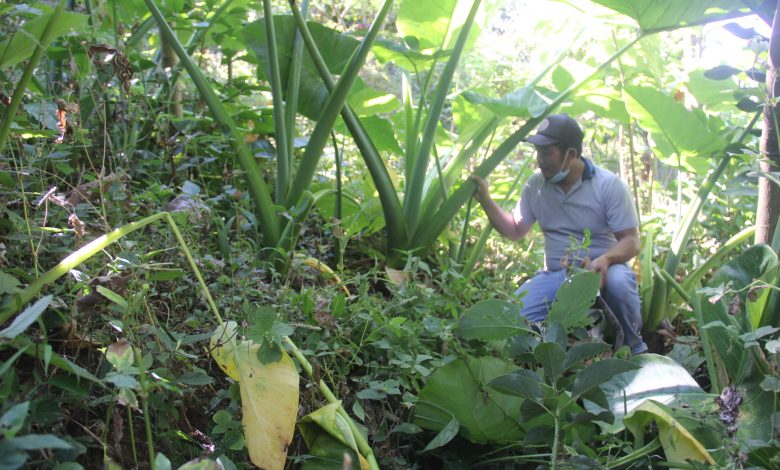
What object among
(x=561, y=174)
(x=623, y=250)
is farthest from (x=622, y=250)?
(x=561, y=174)

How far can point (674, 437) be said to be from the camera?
1.29m

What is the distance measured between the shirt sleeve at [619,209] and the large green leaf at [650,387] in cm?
121

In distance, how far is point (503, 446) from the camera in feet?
5.39

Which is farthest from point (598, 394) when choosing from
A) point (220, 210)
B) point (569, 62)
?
point (569, 62)

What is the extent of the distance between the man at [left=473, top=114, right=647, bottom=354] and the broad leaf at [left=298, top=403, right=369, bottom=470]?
1443mm

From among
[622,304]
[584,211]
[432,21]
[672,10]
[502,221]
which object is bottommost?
[622,304]

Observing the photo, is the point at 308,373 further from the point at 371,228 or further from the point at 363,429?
the point at 371,228

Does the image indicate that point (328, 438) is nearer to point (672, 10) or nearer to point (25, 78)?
point (25, 78)

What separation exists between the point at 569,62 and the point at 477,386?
7.20 feet

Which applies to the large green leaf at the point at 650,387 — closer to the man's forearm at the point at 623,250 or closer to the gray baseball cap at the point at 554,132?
the man's forearm at the point at 623,250

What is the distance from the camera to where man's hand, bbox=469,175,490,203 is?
2.61 meters

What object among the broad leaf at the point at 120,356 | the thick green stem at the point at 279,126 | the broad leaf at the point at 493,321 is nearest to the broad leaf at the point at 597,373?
the broad leaf at the point at 493,321

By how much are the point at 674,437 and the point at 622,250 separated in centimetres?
146

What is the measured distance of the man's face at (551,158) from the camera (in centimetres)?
275
